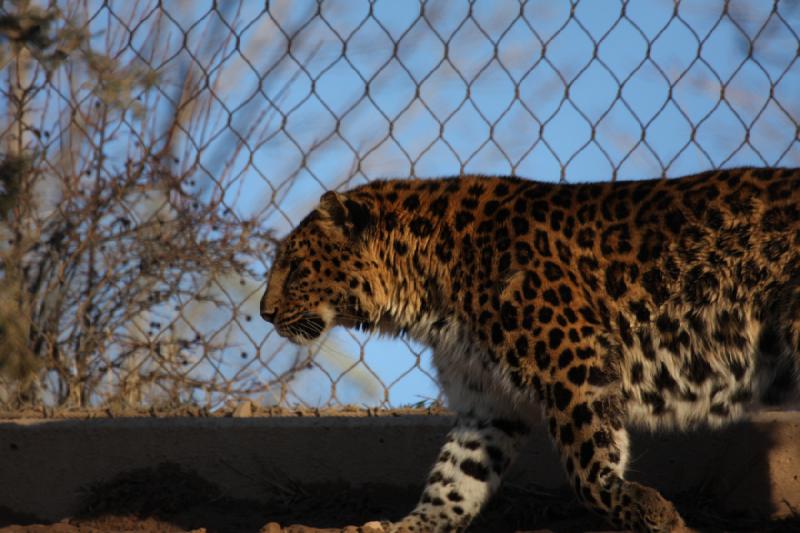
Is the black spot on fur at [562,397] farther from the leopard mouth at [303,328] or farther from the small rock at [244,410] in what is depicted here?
the small rock at [244,410]

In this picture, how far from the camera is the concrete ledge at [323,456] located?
17.3ft

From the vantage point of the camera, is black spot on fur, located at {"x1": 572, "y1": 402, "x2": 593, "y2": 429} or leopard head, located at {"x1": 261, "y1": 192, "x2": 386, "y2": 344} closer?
black spot on fur, located at {"x1": 572, "y1": 402, "x2": 593, "y2": 429}

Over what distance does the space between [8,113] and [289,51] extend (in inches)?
70.6

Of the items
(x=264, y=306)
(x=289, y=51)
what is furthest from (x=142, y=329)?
(x=264, y=306)

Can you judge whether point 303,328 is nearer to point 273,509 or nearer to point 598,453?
point 273,509

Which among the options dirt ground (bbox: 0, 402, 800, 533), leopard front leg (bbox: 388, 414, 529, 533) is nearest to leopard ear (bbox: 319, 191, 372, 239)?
leopard front leg (bbox: 388, 414, 529, 533)

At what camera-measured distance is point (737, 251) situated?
15.0 feet

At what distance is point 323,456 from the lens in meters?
5.79

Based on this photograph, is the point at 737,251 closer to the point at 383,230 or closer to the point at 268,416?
the point at 383,230

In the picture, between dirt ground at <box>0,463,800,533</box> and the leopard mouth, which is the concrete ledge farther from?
the leopard mouth

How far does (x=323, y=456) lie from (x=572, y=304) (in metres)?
1.69

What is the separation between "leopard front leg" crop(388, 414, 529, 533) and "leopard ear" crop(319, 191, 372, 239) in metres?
0.80

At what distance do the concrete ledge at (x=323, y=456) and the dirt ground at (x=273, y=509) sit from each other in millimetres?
51

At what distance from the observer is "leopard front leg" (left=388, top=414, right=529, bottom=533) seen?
492 centimetres
